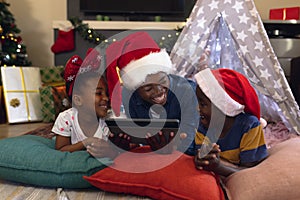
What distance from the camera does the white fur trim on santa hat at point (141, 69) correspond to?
1.41m

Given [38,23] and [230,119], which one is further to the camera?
[38,23]

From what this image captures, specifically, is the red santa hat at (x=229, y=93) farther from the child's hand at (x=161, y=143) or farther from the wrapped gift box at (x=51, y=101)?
the wrapped gift box at (x=51, y=101)

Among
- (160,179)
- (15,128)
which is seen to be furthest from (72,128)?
(15,128)

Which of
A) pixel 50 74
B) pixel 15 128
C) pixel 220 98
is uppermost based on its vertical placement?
pixel 220 98

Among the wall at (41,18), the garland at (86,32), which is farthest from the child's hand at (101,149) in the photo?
the wall at (41,18)

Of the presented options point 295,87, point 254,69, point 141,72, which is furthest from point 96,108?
point 295,87

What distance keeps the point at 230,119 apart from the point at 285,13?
2660mm

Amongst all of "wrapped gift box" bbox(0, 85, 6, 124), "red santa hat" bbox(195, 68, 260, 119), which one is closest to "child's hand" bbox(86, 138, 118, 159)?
"red santa hat" bbox(195, 68, 260, 119)

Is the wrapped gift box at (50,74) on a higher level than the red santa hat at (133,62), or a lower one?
lower

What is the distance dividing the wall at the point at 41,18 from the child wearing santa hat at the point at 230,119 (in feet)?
9.42

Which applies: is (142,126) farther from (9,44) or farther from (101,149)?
Result: (9,44)

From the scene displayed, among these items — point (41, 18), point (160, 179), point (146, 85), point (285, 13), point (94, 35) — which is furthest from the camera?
point (41, 18)

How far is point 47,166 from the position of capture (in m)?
1.14

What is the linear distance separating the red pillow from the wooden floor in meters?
1.54
